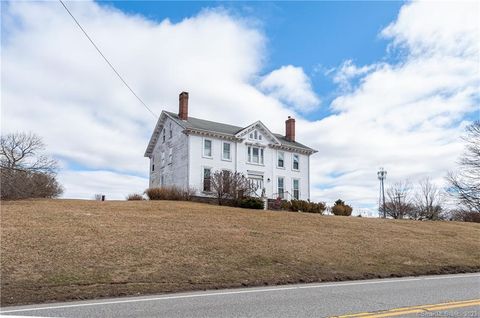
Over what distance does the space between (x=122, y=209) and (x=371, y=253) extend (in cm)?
1369

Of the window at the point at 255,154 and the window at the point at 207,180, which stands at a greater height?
the window at the point at 255,154

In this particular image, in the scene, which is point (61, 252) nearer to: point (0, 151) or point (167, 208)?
point (167, 208)

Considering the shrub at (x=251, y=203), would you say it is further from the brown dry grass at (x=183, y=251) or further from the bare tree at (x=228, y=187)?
the brown dry grass at (x=183, y=251)

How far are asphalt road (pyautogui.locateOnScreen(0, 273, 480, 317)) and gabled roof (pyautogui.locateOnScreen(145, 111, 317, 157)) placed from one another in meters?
27.4

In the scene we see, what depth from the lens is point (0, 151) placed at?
39219mm

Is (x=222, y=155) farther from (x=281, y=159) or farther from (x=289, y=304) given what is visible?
(x=289, y=304)

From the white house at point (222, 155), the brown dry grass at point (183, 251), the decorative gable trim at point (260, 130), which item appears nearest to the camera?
the brown dry grass at point (183, 251)

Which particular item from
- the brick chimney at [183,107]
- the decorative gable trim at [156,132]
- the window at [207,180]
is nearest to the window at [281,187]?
the window at [207,180]

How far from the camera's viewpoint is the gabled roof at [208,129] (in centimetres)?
3731

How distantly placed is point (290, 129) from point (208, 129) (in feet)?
36.0

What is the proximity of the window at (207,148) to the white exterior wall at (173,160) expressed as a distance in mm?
1614

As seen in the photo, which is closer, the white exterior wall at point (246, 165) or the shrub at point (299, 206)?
the shrub at point (299, 206)

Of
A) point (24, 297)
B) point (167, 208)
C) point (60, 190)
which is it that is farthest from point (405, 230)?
point (60, 190)

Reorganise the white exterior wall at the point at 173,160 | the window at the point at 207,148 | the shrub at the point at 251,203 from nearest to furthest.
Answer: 1. the shrub at the point at 251,203
2. the white exterior wall at the point at 173,160
3. the window at the point at 207,148
